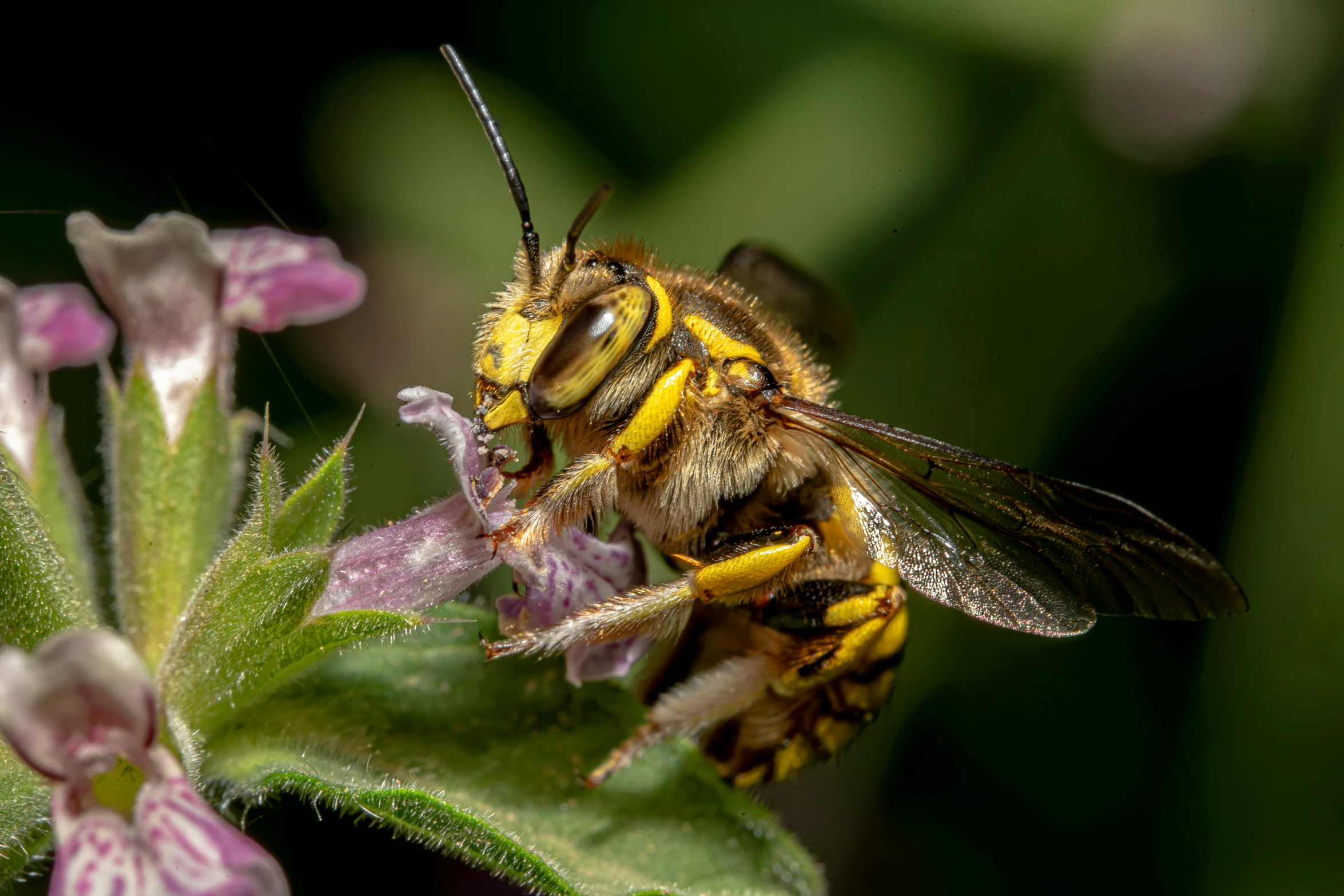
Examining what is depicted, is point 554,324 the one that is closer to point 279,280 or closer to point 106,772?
point 279,280

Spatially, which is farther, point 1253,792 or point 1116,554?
point 1253,792

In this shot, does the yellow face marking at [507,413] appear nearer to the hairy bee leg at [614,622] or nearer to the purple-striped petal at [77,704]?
the hairy bee leg at [614,622]

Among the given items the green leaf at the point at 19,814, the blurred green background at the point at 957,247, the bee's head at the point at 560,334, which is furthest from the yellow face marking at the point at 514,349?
the blurred green background at the point at 957,247

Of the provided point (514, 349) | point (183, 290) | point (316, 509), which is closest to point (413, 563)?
point (316, 509)

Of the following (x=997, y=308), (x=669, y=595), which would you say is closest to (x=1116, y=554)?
(x=669, y=595)

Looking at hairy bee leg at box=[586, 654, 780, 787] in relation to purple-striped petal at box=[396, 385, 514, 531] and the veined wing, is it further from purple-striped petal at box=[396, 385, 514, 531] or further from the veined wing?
purple-striped petal at box=[396, 385, 514, 531]

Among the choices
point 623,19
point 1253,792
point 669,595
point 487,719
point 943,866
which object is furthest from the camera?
point 623,19

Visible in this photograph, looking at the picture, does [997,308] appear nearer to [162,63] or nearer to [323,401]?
[323,401]
